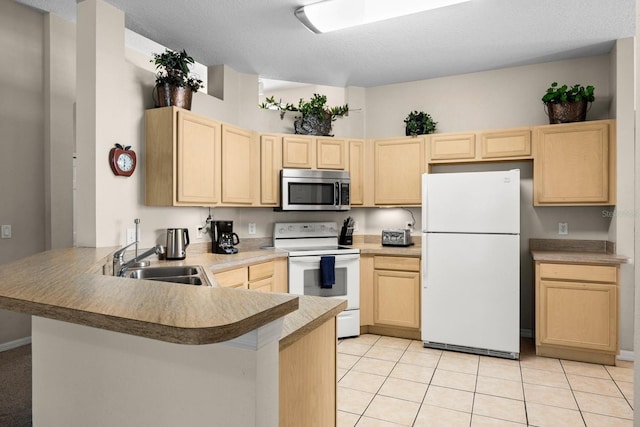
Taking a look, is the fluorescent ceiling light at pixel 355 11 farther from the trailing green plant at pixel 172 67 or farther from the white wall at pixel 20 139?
the white wall at pixel 20 139

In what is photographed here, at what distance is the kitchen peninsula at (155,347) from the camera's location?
88 cm

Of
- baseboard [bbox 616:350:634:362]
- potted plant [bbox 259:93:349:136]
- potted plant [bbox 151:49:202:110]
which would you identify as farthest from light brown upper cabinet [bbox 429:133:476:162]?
potted plant [bbox 151:49:202:110]

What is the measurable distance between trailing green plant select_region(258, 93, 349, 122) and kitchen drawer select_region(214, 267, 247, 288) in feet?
6.34

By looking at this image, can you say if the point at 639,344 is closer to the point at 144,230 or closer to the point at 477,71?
the point at 144,230

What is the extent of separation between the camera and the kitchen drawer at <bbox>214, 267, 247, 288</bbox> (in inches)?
116

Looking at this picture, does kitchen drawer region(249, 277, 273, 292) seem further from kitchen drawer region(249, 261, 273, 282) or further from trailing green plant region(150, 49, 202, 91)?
trailing green plant region(150, 49, 202, 91)

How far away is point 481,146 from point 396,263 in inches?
56.1

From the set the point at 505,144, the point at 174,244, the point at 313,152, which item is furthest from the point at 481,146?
the point at 174,244

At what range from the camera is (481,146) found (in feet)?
12.9

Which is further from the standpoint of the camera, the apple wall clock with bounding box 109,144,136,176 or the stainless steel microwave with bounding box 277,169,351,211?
the stainless steel microwave with bounding box 277,169,351,211

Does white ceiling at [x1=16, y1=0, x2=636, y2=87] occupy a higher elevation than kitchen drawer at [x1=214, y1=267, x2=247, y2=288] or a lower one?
higher

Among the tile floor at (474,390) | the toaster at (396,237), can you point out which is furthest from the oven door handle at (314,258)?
the tile floor at (474,390)

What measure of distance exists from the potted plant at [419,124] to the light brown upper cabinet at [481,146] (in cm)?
14

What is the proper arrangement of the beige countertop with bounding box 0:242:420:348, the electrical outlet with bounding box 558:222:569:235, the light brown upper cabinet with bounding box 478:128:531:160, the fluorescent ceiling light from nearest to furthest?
the beige countertop with bounding box 0:242:420:348
the fluorescent ceiling light
the light brown upper cabinet with bounding box 478:128:531:160
the electrical outlet with bounding box 558:222:569:235
